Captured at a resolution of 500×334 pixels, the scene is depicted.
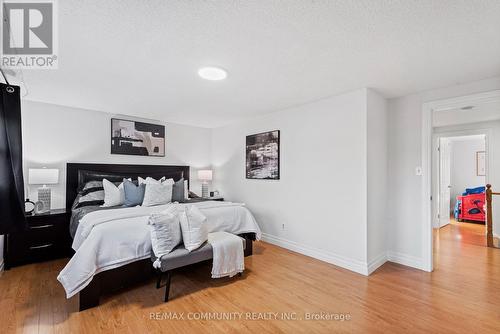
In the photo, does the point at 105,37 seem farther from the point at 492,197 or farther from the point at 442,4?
the point at 492,197

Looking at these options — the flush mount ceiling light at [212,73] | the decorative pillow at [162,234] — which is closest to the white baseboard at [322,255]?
the decorative pillow at [162,234]

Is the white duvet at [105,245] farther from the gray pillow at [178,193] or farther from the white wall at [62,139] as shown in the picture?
the white wall at [62,139]

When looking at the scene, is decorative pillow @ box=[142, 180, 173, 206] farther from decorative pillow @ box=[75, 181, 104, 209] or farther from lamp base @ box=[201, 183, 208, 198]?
lamp base @ box=[201, 183, 208, 198]

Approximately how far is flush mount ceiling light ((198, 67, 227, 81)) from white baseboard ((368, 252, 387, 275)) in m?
2.86

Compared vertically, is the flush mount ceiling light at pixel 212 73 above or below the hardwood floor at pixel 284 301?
above

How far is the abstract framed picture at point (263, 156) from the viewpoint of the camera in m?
4.04

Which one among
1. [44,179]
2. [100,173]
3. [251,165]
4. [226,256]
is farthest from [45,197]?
[251,165]

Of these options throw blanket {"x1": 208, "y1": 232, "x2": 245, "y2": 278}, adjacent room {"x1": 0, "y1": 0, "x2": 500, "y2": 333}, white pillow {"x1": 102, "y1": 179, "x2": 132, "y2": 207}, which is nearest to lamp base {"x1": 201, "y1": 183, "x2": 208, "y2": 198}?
adjacent room {"x1": 0, "y1": 0, "x2": 500, "y2": 333}

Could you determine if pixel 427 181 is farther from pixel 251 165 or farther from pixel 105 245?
pixel 105 245

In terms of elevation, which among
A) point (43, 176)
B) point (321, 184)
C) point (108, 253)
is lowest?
point (108, 253)

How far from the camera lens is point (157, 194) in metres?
3.51

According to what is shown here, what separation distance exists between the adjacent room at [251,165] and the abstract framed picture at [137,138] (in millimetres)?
36

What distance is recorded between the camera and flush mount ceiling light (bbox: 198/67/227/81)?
94.3 inches

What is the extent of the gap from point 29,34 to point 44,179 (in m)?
2.26
